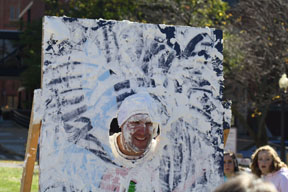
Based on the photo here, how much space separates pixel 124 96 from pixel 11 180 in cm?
867

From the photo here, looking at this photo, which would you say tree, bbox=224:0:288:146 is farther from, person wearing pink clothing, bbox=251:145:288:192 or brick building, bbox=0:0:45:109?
brick building, bbox=0:0:45:109

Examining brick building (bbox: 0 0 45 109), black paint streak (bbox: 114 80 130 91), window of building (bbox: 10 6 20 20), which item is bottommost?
black paint streak (bbox: 114 80 130 91)

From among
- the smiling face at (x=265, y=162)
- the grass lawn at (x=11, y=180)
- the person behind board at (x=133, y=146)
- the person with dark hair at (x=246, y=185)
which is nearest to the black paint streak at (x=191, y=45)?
the person behind board at (x=133, y=146)

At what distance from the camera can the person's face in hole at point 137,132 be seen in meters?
4.27

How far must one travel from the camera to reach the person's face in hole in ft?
14.0

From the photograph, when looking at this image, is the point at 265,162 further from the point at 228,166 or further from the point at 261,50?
the point at 261,50

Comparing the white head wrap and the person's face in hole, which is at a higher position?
the white head wrap

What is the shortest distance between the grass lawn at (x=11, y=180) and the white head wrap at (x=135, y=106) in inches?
269

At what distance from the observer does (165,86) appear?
448cm

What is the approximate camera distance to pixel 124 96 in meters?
4.35

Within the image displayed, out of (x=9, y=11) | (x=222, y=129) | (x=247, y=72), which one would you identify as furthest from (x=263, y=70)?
(x=9, y=11)

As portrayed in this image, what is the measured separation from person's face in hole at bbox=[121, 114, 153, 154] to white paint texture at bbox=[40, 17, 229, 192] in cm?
12

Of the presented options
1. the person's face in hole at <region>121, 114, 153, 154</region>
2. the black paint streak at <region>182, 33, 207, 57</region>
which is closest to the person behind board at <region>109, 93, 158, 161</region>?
the person's face in hole at <region>121, 114, 153, 154</region>

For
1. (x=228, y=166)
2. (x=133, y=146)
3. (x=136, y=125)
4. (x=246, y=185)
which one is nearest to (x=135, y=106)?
(x=136, y=125)
